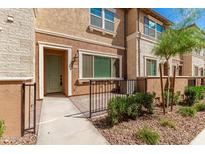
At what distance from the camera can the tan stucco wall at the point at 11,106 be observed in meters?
3.64

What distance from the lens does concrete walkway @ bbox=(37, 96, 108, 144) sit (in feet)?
11.8

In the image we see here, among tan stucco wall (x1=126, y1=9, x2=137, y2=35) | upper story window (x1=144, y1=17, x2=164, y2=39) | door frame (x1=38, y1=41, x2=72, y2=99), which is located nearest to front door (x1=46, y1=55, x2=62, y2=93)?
door frame (x1=38, y1=41, x2=72, y2=99)

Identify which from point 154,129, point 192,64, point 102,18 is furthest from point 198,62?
point 154,129

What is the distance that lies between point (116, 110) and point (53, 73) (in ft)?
19.8

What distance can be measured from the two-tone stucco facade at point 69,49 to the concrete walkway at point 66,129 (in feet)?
2.72

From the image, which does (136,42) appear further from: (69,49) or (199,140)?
(199,140)

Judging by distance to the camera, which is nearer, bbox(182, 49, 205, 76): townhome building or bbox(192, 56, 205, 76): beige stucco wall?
bbox(182, 49, 205, 76): townhome building

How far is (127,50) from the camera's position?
11.7 meters

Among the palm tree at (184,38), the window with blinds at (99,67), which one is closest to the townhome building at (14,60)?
the window with blinds at (99,67)

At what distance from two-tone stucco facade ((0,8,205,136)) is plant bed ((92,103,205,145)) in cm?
246

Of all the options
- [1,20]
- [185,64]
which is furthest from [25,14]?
[185,64]

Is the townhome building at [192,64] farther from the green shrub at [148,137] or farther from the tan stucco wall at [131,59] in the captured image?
the green shrub at [148,137]

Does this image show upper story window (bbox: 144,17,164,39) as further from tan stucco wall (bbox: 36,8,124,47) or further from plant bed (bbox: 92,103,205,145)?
plant bed (bbox: 92,103,205,145)

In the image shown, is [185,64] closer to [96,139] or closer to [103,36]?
[103,36]
